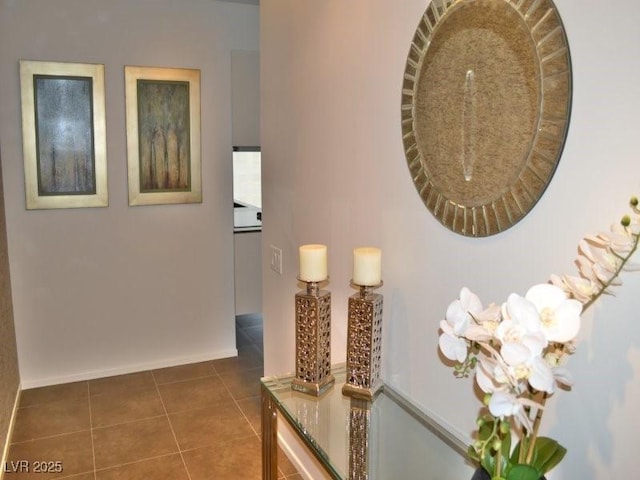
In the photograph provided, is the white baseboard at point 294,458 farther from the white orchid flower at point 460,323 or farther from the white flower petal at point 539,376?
the white flower petal at point 539,376

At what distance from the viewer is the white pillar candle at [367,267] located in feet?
5.75

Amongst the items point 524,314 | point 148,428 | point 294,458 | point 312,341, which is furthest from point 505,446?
point 148,428

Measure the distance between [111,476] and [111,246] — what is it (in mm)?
1624

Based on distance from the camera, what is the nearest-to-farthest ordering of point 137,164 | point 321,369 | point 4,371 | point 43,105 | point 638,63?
1. point 638,63
2. point 321,369
3. point 4,371
4. point 43,105
5. point 137,164

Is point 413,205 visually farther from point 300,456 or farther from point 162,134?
point 162,134

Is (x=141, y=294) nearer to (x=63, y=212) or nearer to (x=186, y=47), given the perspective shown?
(x=63, y=212)

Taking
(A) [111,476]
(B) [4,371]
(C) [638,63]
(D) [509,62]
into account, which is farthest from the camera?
(B) [4,371]

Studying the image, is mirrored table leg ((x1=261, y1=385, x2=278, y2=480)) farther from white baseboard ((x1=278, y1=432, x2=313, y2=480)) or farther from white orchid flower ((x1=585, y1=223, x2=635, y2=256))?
white orchid flower ((x1=585, y1=223, x2=635, y2=256))

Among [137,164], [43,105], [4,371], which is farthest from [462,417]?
[43,105]

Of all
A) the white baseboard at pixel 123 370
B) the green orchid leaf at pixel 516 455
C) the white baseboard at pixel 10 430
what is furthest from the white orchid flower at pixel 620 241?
the white baseboard at pixel 123 370

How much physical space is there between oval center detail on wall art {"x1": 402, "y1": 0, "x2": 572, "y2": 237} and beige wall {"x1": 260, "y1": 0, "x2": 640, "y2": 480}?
0.04m

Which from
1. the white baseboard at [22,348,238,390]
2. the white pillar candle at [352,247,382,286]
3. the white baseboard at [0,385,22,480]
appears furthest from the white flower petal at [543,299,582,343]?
the white baseboard at [22,348,238,390]

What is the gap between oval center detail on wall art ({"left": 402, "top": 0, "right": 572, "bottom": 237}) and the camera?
3.88 ft

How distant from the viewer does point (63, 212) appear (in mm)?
3719
